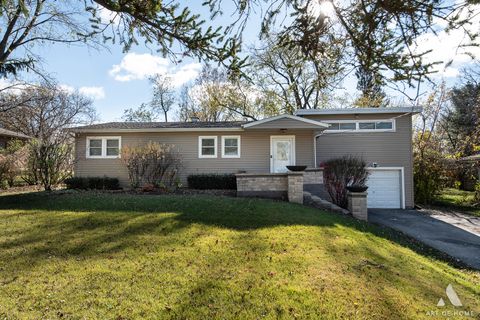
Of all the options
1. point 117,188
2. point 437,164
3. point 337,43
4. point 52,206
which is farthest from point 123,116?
point 337,43

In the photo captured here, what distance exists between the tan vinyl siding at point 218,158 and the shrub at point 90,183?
0.68 metres

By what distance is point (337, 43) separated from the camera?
12.9 feet

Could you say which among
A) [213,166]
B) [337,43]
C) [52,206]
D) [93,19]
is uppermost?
[93,19]

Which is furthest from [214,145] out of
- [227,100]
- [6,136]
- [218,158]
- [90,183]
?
[6,136]

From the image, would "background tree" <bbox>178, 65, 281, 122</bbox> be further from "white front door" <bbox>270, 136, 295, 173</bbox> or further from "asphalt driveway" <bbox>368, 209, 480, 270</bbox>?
"asphalt driveway" <bbox>368, 209, 480, 270</bbox>

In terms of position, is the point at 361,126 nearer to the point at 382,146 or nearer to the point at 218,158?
the point at 382,146

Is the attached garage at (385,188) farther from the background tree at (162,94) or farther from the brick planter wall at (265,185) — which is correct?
the background tree at (162,94)

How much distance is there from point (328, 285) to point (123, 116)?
3218cm

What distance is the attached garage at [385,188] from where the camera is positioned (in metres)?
15.2

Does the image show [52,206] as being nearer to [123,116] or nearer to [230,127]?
[230,127]

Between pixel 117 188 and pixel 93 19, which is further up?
pixel 93 19

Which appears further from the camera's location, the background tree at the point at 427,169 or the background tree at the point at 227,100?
the background tree at the point at 227,100

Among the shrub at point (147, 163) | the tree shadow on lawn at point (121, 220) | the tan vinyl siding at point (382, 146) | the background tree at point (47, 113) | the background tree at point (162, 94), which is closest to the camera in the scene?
the tree shadow on lawn at point (121, 220)


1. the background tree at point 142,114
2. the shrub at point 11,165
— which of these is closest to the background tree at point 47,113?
the shrub at point 11,165
